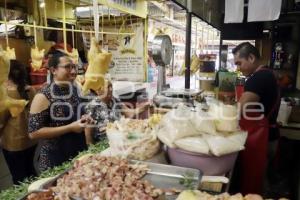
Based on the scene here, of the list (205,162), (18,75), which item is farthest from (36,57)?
(205,162)

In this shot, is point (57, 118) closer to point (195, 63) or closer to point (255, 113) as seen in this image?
point (255, 113)

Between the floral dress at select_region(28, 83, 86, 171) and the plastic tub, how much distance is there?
1.21 meters

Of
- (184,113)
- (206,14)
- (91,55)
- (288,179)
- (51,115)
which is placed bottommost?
(288,179)

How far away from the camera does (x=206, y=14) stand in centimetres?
434

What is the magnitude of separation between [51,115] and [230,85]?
3.75 meters

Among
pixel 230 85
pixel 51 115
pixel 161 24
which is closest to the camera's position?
pixel 51 115

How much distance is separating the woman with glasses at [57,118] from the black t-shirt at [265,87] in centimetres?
165

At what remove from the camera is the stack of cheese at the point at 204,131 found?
1.44m

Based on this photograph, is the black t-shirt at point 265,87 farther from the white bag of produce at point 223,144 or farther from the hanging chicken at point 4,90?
the hanging chicken at point 4,90

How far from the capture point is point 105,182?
1288mm

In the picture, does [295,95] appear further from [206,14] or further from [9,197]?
[9,197]

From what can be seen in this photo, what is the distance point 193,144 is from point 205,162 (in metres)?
0.12

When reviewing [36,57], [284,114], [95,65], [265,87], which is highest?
Result: [36,57]

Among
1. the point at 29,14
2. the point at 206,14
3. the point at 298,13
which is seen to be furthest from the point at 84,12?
the point at 298,13
